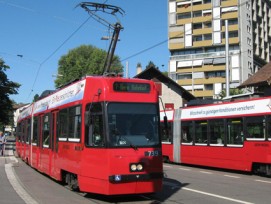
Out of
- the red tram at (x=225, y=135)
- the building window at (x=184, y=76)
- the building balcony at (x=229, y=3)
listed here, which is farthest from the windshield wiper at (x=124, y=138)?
the building window at (x=184, y=76)

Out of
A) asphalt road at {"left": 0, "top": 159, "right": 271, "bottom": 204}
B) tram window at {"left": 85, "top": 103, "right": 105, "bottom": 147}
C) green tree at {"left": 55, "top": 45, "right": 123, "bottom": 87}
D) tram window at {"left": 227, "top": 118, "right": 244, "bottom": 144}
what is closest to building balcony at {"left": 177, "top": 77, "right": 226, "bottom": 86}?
green tree at {"left": 55, "top": 45, "right": 123, "bottom": 87}

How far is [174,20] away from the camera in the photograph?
290ft

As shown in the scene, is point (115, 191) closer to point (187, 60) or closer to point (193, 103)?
point (193, 103)

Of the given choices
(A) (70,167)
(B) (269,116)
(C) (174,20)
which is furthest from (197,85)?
(A) (70,167)

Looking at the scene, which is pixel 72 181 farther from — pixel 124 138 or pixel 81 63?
pixel 81 63

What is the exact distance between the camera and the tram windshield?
9.84 metres

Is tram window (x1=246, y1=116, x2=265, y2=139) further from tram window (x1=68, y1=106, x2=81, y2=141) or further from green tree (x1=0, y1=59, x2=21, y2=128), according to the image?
green tree (x1=0, y1=59, x2=21, y2=128)

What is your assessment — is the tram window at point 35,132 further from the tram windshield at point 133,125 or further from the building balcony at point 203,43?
the building balcony at point 203,43

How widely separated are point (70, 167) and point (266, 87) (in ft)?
62.0

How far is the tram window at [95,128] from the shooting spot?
9.90 meters

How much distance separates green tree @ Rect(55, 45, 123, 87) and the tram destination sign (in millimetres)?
56723

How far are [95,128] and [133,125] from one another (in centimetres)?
88

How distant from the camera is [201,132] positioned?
20078 millimetres

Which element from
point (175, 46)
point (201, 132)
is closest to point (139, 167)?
point (201, 132)
